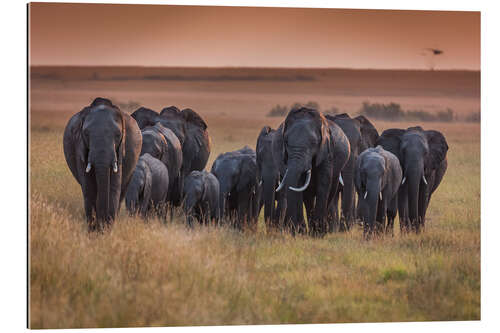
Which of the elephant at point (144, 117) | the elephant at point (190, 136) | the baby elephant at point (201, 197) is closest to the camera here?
the baby elephant at point (201, 197)

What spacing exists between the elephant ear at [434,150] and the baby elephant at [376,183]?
131 cm

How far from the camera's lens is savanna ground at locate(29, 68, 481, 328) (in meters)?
11.2

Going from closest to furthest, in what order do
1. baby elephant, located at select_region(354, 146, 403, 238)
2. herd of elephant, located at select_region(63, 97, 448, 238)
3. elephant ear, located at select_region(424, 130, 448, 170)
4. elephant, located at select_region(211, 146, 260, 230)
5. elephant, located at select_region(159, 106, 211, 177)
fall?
1. herd of elephant, located at select_region(63, 97, 448, 238)
2. baby elephant, located at select_region(354, 146, 403, 238)
3. elephant, located at select_region(211, 146, 260, 230)
4. elephant ear, located at select_region(424, 130, 448, 170)
5. elephant, located at select_region(159, 106, 211, 177)

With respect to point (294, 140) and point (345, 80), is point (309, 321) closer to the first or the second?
point (294, 140)

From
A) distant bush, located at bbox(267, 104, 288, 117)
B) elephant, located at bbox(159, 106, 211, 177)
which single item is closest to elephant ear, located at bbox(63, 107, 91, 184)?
elephant, located at bbox(159, 106, 211, 177)

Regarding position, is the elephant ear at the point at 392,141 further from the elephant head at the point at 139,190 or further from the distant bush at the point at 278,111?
the elephant head at the point at 139,190

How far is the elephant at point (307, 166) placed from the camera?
Answer: 14.1 meters

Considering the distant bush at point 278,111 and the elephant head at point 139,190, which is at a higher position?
the distant bush at point 278,111

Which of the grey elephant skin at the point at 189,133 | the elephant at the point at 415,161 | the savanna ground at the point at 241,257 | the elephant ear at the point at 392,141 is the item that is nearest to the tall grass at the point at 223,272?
the savanna ground at the point at 241,257

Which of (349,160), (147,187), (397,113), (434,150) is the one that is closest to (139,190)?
(147,187)

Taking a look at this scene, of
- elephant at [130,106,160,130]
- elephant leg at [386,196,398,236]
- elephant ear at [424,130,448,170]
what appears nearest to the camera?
elephant leg at [386,196,398,236]

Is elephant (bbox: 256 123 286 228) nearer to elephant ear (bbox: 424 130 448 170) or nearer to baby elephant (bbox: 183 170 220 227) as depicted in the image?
baby elephant (bbox: 183 170 220 227)

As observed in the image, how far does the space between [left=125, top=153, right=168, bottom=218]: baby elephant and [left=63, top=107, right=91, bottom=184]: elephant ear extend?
169 centimetres

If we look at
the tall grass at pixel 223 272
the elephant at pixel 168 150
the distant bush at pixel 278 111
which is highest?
the distant bush at pixel 278 111
